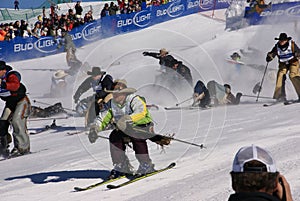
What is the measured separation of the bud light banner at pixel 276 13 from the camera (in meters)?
23.1

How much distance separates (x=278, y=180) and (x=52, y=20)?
87.5 feet

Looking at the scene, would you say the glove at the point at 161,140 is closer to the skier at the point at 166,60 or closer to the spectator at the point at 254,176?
the spectator at the point at 254,176

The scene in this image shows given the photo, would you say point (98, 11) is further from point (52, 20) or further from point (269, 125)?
point (269, 125)

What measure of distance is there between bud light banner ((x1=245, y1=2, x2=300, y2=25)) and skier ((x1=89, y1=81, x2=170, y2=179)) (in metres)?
16.5

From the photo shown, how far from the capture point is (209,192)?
6492mm

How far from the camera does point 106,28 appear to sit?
1085 inches

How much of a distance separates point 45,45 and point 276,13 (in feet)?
32.7

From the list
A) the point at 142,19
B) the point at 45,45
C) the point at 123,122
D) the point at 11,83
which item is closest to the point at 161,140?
the point at 123,122

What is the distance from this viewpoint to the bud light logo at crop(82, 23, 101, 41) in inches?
1078

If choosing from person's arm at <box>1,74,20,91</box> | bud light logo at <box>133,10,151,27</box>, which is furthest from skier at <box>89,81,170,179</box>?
bud light logo at <box>133,10,151,27</box>

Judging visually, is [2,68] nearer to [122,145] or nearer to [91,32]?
[122,145]

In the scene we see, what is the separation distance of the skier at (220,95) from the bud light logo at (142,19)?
14434mm

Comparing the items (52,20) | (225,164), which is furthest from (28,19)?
(225,164)

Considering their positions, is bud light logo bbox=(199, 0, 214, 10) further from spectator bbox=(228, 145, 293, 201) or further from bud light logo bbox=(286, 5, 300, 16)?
spectator bbox=(228, 145, 293, 201)
